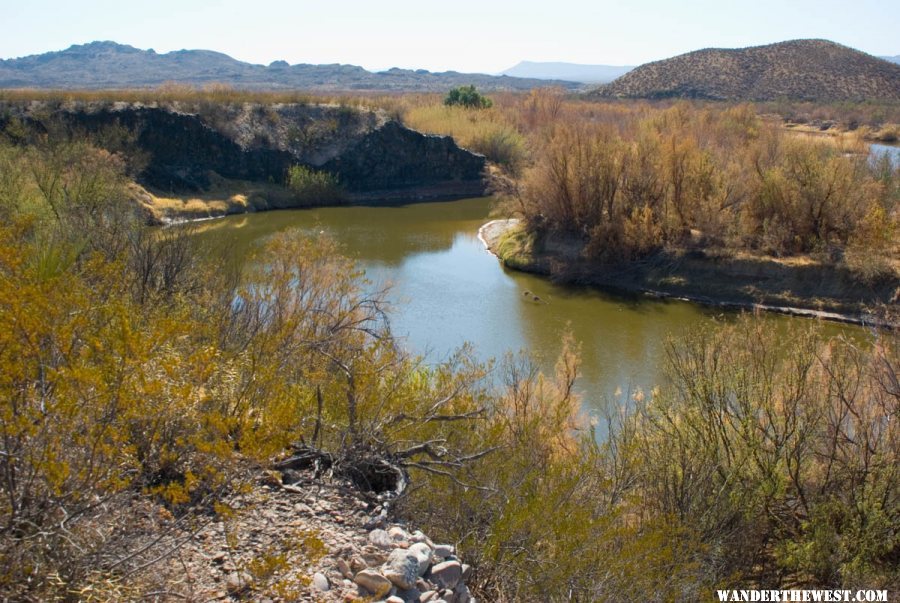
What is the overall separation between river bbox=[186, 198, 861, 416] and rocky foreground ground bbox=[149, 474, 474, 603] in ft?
31.4

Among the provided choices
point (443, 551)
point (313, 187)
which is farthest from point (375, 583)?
point (313, 187)

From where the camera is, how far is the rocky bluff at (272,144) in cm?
4603

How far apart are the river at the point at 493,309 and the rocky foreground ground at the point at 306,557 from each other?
956 cm

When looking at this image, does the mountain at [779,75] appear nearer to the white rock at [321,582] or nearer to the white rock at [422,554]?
the white rock at [422,554]

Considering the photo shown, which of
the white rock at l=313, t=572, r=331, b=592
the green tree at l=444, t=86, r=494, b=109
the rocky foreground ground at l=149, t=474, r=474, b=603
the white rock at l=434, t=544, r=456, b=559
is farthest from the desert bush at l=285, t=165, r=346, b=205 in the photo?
the white rock at l=313, t=572, r=331, b=592

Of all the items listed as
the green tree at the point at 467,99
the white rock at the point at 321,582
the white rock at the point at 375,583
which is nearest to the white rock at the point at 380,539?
the white rock at the point at 375,583

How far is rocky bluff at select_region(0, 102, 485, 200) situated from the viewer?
151 ft

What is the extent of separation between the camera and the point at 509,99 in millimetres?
76188

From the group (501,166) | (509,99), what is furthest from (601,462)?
(509,99)

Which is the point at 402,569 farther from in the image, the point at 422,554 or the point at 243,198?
the point at 243,198

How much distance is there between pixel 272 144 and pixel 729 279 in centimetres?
3441

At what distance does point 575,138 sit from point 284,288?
21.4 metres

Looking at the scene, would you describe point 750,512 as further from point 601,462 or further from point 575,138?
point 575,138

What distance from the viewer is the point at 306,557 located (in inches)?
242
